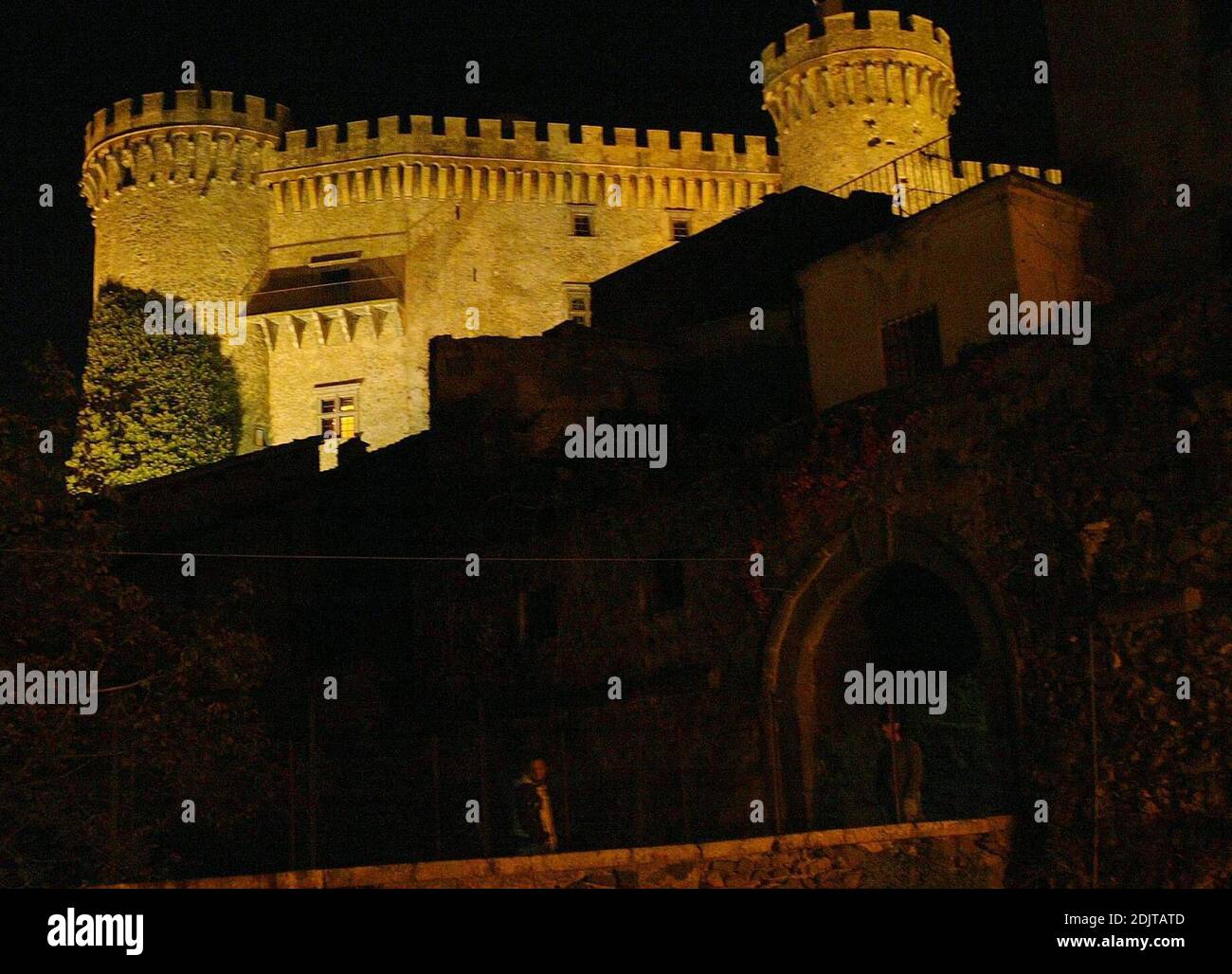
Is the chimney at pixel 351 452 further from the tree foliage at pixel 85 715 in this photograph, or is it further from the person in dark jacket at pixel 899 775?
the person in dark jacket at pixel 899 775

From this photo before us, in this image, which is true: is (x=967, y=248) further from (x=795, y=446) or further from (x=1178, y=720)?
(x=1178, y=720)

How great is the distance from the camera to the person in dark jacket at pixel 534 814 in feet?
51.4

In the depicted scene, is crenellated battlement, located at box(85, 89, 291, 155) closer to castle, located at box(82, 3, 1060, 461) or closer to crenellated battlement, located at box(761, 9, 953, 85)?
castle, located at box(82, 3, 1060, 461)

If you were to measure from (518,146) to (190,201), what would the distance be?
911 cm

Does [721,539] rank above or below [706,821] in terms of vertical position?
above

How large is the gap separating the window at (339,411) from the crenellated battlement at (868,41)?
14945 millimetres

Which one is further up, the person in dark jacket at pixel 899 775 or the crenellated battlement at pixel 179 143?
the crenellated battlement at pixel 179 143

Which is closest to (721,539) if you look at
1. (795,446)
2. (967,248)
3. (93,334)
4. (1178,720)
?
(795,446)

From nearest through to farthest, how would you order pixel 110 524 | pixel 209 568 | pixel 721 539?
pixel 110 524 < pixel 721 539 < pixel 209 568

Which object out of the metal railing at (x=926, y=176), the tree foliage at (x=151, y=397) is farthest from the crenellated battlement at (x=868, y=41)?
the tree foliage at (x=151, y=397)

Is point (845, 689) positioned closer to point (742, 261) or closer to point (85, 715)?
point (85, 715)

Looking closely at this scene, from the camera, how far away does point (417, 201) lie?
149 feet

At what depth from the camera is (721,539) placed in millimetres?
18891

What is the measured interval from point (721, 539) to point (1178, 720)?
629 centimetres
